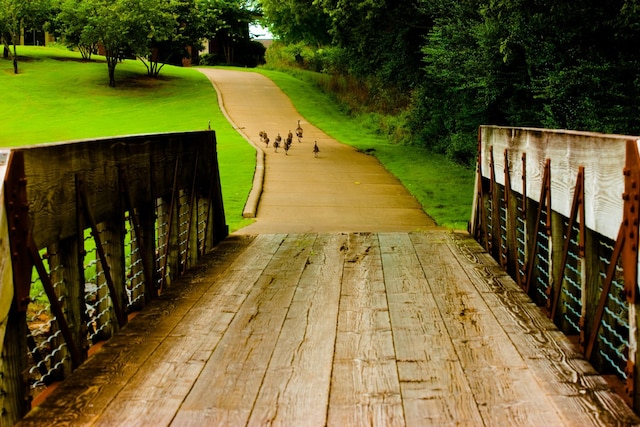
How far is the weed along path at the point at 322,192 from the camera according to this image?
459 inches

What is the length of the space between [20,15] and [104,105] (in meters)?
9.48

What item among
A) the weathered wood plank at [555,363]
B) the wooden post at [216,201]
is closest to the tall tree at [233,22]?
the wooden post at [216,201]

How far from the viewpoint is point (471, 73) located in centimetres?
1752

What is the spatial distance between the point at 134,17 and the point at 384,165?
2276 cm

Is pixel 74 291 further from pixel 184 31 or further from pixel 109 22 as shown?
pixel 184 31

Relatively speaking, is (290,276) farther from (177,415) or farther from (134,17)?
(134,17)

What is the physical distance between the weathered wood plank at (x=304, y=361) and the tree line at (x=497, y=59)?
8.40 m

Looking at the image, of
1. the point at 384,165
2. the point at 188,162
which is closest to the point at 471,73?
the point at 384,165

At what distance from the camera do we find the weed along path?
11648 mm

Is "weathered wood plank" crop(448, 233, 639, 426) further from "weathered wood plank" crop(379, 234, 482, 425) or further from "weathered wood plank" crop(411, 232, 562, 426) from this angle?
"weathered wood plank" crop(379, 234, 482, 425)

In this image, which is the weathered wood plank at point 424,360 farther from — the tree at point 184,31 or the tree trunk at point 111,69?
the tree at point 184,31

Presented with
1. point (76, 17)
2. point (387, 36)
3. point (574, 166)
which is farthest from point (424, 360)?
point (76, 17)

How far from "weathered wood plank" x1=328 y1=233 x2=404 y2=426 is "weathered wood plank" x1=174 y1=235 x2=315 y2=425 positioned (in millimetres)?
408

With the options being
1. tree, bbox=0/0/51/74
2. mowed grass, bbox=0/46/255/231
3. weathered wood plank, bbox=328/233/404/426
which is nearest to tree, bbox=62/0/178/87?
tree, bbox=0/0/51/74
